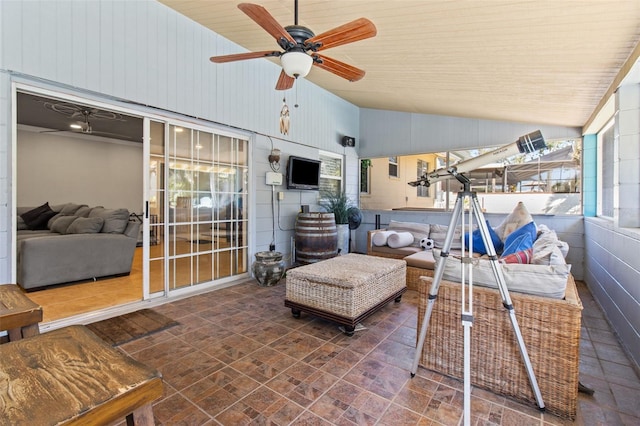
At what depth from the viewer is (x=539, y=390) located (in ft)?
5.28

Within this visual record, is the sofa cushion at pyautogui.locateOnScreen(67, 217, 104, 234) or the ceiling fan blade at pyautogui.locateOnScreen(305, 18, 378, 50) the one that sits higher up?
the ceiling fan blade at pyautogui.locateOnScreen(305, 18, 378, 50)

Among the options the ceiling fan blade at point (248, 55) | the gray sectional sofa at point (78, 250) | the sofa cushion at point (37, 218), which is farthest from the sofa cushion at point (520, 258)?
the sofa cushion at point (37, 218)

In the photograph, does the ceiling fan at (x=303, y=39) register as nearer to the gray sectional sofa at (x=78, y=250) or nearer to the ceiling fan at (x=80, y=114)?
the ceiling fan at (x=80, y=114)

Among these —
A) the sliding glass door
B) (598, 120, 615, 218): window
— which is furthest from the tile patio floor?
(598, 120, 615, 218): window

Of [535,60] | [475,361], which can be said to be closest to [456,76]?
[535,60]

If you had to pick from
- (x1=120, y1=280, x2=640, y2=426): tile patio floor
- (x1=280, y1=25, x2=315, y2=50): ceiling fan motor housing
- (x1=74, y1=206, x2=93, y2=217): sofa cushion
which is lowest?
(x1=120, y1=280, x2=640, y2=426): tile patio floor

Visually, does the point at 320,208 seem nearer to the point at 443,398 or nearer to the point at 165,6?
the point at 165,6

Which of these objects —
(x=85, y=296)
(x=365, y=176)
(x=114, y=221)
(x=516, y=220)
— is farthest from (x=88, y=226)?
(x=516, y=220)

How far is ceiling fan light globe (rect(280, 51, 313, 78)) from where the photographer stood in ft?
6.73

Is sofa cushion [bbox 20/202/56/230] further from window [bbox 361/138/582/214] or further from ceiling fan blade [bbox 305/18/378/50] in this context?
window [bbox 361/138/582/214]

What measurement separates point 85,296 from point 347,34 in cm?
374

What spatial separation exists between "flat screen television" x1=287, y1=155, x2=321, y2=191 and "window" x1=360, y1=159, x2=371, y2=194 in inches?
Result: 59.4

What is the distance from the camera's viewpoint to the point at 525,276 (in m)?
1.71

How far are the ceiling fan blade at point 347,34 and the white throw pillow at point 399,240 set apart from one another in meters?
2.88
